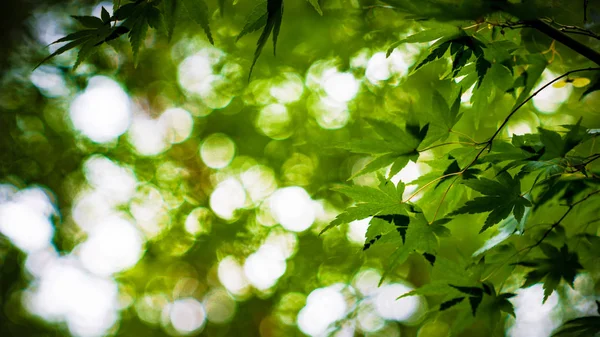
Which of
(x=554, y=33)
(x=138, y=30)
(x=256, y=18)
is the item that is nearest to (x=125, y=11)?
(x=138, y=30)

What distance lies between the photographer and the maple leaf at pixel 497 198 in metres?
0.80

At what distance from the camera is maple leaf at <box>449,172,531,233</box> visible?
796 mm

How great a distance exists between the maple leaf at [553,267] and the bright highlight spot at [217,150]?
3.70 metres

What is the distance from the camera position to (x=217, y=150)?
467 cm

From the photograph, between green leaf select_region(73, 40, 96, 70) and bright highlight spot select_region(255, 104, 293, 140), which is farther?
bright highlight spot select_region(255, 104, 293, 140)

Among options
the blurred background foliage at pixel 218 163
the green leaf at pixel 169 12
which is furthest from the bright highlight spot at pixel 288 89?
the green leaf at pixel 169 12

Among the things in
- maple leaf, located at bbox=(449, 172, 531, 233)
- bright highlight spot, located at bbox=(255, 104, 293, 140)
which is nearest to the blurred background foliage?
bright highlight spot, located at bbox=(255, 104, 293, 140)

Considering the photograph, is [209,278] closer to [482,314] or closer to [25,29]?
[25,29]

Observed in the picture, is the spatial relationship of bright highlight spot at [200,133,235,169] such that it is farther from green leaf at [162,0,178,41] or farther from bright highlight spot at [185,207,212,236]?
green leaf at [162,0,178,41]

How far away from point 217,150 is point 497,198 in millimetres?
4106

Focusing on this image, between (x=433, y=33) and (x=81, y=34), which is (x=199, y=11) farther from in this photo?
(x=433, y=33)

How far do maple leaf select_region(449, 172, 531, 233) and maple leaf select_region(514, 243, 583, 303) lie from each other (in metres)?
0.24

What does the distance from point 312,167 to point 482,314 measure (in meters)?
3.32

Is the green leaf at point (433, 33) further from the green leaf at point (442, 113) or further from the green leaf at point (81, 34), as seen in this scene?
the green leaf at point (81, 34)
